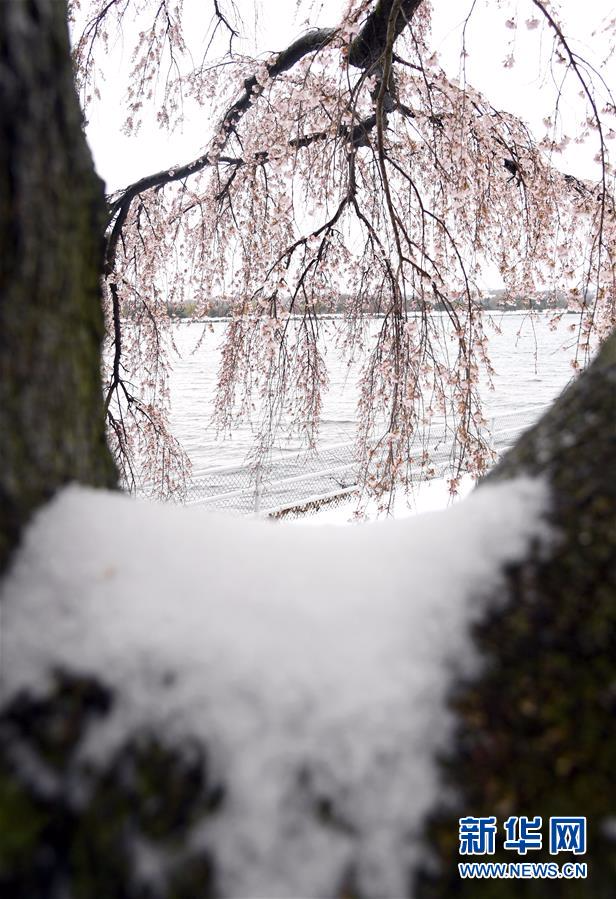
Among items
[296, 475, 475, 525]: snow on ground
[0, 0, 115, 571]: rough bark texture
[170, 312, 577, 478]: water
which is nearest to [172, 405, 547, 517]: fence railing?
[296, 475, 475, 525]: snow on ground

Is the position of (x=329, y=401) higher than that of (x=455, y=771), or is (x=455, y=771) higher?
(x=455, y=771)

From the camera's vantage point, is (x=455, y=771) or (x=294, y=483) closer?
(x=455, y=771)

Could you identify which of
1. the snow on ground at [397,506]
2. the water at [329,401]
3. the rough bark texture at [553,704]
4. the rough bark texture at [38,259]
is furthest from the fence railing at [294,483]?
the rough bark texture at [553,704]

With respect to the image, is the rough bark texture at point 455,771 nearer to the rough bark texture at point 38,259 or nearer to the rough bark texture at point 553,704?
the rough bark texture at point 553,704

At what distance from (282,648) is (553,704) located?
242 millimetres

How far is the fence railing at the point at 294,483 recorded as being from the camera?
28.0ft

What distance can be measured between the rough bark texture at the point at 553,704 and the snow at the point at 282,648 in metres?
0.02

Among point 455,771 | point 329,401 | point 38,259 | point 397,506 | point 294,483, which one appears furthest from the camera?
point 329,401

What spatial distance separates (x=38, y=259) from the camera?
0.64m

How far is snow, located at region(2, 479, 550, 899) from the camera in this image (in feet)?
1.66


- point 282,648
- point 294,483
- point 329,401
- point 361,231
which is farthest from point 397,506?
point 329,401

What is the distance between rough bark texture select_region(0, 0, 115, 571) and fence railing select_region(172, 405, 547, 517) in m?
5.68

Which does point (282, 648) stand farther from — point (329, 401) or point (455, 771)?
point (329, 401)

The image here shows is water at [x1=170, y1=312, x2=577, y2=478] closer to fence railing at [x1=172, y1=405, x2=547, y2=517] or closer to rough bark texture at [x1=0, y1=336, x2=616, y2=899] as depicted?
fence railing at [x1=172, y1=405, x2=547, y2=517]
